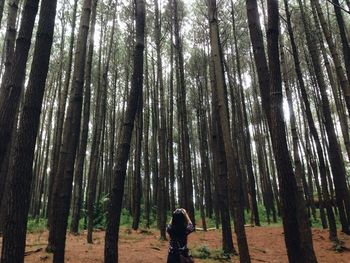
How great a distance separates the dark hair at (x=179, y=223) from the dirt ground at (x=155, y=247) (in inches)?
90.3

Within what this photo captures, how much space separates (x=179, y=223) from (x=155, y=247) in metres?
3.86

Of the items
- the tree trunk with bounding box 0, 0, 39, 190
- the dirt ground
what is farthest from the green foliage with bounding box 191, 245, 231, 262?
the tree trunk with bounding box 0, 0, 39, 190

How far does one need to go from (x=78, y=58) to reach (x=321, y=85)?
627 centimetres

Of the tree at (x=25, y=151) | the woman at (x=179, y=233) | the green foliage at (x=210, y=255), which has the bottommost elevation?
the green foliage at (x=210, y=255)

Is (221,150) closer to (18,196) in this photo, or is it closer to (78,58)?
(78,58)

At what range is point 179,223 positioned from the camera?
14.3 ft

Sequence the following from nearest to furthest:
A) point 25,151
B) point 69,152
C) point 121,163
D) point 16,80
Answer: point 25,151
point 16,80
point 121,163
point 69,152

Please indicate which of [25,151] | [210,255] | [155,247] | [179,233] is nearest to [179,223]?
[179,233]

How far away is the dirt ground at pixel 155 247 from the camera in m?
6.19

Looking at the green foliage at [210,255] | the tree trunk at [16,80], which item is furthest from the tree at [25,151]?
the green foliage at [210,255]

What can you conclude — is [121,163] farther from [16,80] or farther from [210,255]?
[210,255]

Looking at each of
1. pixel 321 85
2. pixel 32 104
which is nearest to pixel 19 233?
pixel 32 104

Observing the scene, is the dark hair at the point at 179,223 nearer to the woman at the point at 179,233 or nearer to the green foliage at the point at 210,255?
the woman at the point at 179,233

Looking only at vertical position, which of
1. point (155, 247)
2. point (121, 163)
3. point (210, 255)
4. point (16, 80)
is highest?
point (16, 80)
